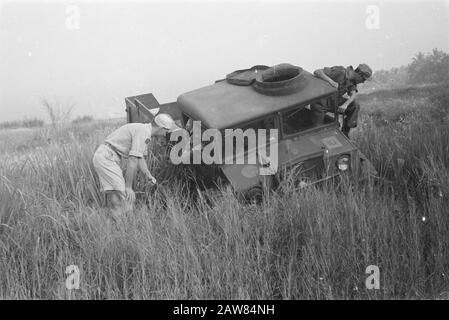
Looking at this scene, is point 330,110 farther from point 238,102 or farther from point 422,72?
point 422,72

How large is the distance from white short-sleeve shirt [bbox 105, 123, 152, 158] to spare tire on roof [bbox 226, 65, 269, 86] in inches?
57.9

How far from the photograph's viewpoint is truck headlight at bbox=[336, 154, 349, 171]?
603cm

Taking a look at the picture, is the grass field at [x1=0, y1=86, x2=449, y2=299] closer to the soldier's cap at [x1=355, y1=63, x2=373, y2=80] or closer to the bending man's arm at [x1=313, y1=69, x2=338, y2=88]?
the bending man's arm at [x1=313, y1=69, x2=338, y2=88]

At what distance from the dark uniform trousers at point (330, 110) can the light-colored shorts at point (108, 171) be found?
2.53 meters

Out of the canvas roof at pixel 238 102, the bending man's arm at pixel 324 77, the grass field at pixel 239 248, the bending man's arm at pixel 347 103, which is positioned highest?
the bending man's arm at pixel 324 77

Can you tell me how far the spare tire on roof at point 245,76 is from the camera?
669cm

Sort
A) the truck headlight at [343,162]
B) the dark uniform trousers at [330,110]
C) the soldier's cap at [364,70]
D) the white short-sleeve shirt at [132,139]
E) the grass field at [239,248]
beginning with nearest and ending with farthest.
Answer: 1. the grass field at [239,248]
2. the white short-sleeve shirt at [132,139]
3. the truck headlight at [343,162]
4. the dark uniform trousers at [330,110]
5. the soldier's cap at [364,70]

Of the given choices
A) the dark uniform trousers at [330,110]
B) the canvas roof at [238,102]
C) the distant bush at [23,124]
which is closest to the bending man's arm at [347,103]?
the dark uniform trousers at [330,110]

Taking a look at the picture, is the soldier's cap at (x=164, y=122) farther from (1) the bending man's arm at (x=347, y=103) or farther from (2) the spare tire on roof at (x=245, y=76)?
(1) the bending man's arm at (x=347, y=103)

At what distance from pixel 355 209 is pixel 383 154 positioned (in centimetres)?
229

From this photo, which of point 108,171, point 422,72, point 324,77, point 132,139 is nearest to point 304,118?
point 324,77

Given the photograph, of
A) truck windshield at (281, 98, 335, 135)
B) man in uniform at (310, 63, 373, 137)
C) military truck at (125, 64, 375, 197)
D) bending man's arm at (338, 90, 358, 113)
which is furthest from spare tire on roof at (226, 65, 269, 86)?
bending man's arm at (338, 90, 358, 113)

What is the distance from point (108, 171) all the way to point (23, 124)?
478 inches

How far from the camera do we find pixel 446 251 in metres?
4.85
